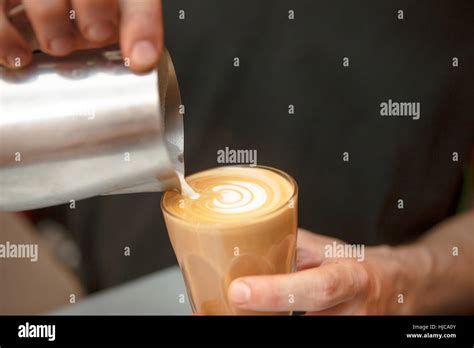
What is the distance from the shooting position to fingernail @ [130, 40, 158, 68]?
455mm

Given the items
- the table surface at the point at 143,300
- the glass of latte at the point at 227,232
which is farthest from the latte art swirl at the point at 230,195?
the table surface at the point at 143,300

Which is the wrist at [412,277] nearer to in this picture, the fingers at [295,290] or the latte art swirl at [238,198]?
the fingers at [295,290]

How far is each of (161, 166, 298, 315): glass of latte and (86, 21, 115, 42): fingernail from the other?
0.54ft

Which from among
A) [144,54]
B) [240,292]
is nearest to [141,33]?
[144,54]

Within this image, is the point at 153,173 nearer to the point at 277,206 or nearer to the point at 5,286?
the point at 277,206

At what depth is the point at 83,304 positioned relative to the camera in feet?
2.16

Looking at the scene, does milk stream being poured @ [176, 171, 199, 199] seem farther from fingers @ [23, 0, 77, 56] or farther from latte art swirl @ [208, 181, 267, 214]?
fingers @ [23, 0, 77, 56]

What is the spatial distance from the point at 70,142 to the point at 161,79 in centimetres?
11

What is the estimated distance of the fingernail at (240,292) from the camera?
51cm

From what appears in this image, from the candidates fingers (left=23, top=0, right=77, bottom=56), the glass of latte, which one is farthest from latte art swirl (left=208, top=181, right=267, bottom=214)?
fingers (left=23, top=0, right=77, bottom=56)

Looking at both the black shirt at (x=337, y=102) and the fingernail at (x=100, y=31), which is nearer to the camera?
the fingernail at (x=100, y=31)

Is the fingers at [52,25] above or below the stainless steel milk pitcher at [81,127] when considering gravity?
above

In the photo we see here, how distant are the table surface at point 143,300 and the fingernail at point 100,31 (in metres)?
0.30
